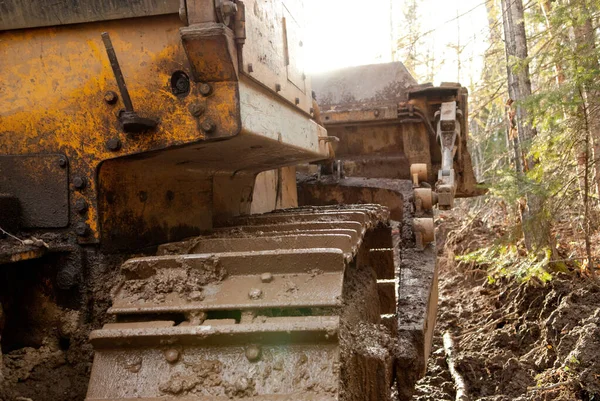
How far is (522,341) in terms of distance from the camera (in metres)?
5.96

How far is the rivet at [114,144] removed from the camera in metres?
2.41

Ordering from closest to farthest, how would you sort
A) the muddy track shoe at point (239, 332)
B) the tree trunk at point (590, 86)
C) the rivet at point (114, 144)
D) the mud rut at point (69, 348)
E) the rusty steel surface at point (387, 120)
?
the muddy track shoe at point (239, 332), the mud rut at point (69, 348), the rivet at point (114, 144), the tree trunk at point (590, 86), the rusty steel surface at point (387, 120)

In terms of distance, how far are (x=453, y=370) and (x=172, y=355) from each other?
4.21 meters

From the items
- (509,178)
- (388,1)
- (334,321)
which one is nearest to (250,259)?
(334,321)

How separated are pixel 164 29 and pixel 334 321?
4.54 ft

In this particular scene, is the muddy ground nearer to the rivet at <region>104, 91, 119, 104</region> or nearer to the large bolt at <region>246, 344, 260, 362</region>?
the large bolt at <region>246, 344, 260, 362</region>

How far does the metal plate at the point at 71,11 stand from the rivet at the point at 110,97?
30 centimetres

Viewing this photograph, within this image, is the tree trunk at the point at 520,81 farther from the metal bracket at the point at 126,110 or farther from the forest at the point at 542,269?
the metal bracket at the point at 126,110

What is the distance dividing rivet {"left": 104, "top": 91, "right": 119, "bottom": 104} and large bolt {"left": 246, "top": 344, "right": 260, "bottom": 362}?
47.8 inches

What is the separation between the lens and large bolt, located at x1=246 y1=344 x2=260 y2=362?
1872mm

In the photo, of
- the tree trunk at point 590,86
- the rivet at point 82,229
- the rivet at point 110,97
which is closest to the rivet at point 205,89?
the rivet at point 110,97

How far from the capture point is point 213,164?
10.6 ft

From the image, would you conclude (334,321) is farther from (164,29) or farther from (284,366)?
(164,29)

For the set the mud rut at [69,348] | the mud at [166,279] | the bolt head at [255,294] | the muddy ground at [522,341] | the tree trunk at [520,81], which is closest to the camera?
the bolt head at [255,294]
